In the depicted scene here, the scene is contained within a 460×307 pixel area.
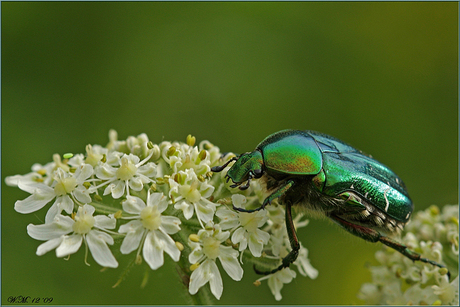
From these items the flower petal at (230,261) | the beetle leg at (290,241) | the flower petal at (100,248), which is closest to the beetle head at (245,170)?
the beetle leg at (290,241)

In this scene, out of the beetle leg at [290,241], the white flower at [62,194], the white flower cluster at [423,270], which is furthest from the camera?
the white flower cluster at [423,270]

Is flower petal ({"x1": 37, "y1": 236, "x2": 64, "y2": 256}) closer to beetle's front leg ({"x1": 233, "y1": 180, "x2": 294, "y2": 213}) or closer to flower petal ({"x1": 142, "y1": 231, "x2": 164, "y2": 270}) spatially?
flower petal ({"x1": 142, "y1": 231, "x2": 164, "y2": 270})

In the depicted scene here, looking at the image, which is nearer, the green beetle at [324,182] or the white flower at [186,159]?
the green beetle at [324,182]

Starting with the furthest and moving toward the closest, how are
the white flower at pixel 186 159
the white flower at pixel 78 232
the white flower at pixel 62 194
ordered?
1. the white flower at pixel 186 159
2. the white flower at pixel 62 194
3. the white flower at pixel 78 232

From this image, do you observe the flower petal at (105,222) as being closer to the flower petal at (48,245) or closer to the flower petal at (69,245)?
the flower petal at (69,245)

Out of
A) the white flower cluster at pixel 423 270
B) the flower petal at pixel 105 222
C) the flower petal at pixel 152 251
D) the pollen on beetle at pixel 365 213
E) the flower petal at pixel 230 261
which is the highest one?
the pollen on beetle at pixel 365 213

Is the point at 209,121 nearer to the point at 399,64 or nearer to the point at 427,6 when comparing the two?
the point at 399,64

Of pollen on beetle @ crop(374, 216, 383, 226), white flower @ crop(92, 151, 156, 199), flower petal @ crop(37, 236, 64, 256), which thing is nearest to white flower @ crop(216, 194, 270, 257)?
white flower @ crop(92, 151, 156, 199)

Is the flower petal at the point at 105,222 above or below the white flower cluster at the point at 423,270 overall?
above
